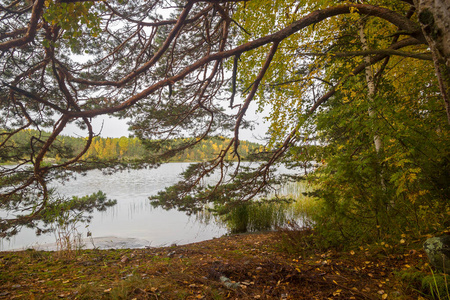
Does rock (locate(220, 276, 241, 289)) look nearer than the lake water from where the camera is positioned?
Yes

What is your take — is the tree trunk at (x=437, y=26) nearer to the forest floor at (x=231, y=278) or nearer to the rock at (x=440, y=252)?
the rock at (x=440, y=252)

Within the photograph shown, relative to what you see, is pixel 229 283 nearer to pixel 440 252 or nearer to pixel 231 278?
pixel 231 278

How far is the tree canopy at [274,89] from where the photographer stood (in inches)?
105

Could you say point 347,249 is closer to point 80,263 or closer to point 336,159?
point 336,159

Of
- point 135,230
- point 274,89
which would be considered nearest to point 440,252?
point 274,89

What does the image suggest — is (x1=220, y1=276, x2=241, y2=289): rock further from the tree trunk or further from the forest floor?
the tree trunk

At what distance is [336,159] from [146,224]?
843cm

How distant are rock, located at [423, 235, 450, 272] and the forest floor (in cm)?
17

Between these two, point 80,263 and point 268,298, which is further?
point 80,263

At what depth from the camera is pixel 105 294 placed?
2.30 metres

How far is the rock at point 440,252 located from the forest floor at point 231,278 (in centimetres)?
17

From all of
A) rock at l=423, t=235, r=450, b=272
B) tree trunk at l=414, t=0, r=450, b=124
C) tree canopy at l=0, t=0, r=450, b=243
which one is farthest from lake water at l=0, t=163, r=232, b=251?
tree trunk at l=414, t=0, r=450, b=124

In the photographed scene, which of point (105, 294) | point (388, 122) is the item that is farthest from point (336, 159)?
point (105, 294)

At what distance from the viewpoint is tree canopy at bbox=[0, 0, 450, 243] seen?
2.67 meters
